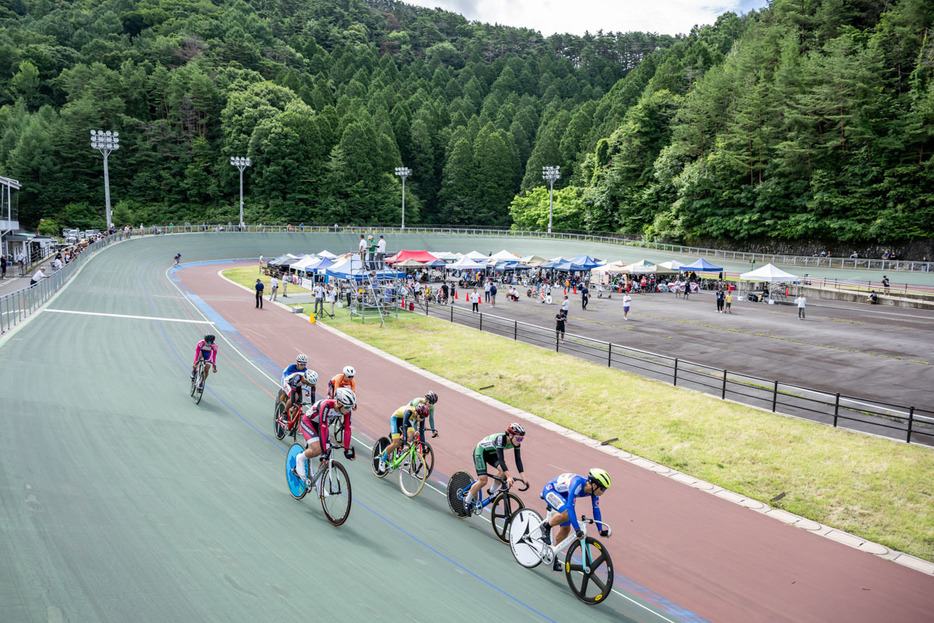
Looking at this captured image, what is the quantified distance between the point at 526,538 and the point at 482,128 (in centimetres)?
9995

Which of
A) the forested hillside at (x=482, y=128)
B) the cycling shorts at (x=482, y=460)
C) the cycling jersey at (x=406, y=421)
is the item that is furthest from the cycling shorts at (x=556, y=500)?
the forested hillside at (x=482, y=128)

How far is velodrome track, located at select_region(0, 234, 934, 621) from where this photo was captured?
235 inches

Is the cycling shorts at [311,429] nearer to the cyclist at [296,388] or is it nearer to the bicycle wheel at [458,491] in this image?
the bicycle wheel at [458,491]

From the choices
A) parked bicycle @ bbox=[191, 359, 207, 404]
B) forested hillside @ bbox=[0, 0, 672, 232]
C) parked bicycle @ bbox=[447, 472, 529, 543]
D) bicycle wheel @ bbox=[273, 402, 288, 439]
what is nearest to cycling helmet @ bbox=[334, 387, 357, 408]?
parked bicycle @ bbox=[447, 472, 529, 543]

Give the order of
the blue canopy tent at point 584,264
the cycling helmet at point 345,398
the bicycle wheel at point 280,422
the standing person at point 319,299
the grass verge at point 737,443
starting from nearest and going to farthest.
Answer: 1. the cycling helmet at point 345,398
2. the grass verge at point 737,443
3. the bicycle wheel at point 280,422
4. the standing person at point 319,299
5. the blue canopy tent at point 584,264

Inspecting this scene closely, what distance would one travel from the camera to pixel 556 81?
439 feet

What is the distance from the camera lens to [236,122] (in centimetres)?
8688

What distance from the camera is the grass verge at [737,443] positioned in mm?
9531

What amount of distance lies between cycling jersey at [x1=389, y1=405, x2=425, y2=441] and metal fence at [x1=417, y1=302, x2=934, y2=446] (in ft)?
28.8

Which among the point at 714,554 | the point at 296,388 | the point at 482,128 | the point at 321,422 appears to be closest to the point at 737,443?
the point at 714,554

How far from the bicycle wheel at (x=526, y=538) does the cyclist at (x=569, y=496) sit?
21 cm

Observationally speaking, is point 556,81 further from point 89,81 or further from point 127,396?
point 127,396

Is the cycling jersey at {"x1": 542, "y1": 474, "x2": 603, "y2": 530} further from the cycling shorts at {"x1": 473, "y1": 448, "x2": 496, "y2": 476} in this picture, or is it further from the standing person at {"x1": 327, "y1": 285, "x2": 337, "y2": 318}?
the standing person at {"x1": 327, "y1": 285, "x2": 337, "y2": 318}

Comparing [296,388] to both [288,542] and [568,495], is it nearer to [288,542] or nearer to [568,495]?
[288,542]
